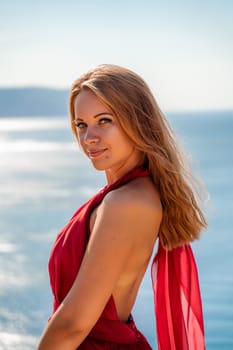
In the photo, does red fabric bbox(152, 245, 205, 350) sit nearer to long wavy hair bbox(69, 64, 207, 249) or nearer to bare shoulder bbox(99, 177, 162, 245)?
long wavy hair bbox(69, 64, 207, 249)

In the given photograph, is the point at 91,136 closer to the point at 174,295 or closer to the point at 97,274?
the point at 97,274

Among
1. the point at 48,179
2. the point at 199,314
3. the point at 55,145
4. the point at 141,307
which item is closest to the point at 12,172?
the point at 48,179

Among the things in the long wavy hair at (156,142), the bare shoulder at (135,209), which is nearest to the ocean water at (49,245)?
the long wavy hair at (156,142)

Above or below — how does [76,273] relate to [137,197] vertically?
below

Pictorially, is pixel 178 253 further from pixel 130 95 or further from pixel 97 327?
pixel 130 95

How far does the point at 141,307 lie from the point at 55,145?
597 inches

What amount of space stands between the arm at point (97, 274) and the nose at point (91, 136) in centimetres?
14

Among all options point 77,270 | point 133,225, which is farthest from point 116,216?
point 77,270

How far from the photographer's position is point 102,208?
147cm

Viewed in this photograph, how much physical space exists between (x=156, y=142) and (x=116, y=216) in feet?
0.67

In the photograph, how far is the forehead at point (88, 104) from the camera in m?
1.51

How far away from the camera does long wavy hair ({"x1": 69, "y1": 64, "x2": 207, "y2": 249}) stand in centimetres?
151

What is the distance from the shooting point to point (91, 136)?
1.54 meters

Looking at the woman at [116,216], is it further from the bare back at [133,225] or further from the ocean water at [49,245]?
the ocean water at [49,245]
